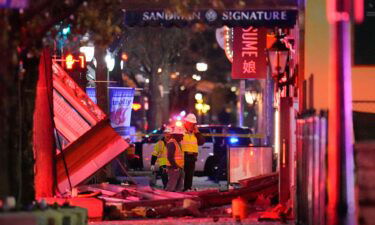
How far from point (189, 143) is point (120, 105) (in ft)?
17.6

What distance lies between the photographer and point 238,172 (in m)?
21.5

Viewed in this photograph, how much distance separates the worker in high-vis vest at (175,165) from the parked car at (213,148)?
658 centimetres

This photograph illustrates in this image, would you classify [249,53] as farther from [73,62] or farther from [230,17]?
[230,17]

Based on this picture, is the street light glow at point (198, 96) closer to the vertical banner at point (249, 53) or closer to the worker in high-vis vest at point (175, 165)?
the vertical banner at point (249, 53)

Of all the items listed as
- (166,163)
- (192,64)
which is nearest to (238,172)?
(166,163)

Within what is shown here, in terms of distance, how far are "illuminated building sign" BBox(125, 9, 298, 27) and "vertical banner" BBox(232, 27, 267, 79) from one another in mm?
5193

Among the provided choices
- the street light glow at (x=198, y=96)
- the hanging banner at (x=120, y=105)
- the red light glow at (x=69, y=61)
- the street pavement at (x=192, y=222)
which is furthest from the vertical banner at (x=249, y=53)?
the street light glow at (x=198, y=96)

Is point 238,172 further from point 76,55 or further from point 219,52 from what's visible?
point 219,52

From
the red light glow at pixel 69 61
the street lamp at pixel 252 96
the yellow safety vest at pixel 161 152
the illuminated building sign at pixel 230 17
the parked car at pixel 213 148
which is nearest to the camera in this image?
the illuminated building sign at pixel 230 17

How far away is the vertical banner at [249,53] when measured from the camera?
21.8 meters

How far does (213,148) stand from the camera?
2797cm

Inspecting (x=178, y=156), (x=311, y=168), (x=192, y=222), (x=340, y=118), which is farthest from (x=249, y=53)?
(x=340, y=118)

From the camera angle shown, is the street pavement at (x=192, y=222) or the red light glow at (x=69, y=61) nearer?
the street pavement at (x=192, y=222)

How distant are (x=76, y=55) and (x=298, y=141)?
7.23m
